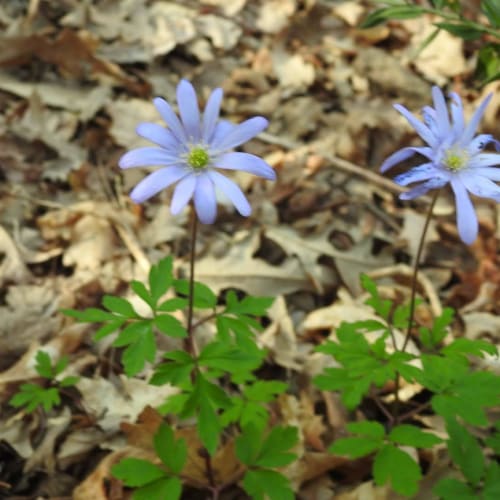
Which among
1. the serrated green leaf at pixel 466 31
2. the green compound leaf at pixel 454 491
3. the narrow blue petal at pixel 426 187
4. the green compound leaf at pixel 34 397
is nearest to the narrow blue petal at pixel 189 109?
the narrow blue petal at pixel 426 187

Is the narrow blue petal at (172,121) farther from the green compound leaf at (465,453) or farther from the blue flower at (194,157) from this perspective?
the green compound leaf at (465,453)

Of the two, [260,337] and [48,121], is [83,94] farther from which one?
[260,337]

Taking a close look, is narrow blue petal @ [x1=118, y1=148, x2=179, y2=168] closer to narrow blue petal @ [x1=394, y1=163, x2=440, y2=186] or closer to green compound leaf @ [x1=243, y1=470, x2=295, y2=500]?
narrow blue petal @ [x1=394, y1=163, x2=440, y2=186]

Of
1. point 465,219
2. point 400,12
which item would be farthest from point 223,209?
point 465,219

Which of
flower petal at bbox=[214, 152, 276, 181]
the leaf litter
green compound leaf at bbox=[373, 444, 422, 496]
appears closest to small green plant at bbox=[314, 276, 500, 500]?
green compound leaf at bbox=[373, 444, 422, 496]

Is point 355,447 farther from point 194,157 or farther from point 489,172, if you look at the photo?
point 194,157

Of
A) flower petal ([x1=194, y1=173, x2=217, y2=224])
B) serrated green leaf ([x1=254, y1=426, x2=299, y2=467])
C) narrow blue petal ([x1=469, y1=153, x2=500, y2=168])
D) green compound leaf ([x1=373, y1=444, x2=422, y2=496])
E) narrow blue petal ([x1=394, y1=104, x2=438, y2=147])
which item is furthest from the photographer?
serrated green leaf ([x1=254, y1=426, x2=299, y2=467])
